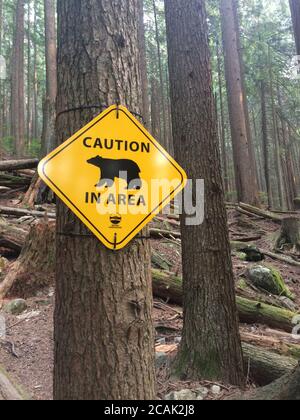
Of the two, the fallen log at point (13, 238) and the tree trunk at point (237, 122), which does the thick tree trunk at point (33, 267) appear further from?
the tree trunk at point (237, 122)

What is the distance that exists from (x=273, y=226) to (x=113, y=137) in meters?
10.3

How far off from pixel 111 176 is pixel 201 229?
89.9 inches

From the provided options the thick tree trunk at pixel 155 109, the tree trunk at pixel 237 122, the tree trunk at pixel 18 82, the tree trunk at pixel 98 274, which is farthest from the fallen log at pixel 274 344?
the thick tree trunk at pixel 155 109

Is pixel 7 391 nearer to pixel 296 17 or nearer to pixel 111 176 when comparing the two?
pixel 111 176

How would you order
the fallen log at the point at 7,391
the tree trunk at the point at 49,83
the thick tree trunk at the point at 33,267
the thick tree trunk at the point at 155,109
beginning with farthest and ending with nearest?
the thick tree trunk at the point at 155,109, the tree trunk at the point at 49,83, the thick tree trunk at the point at 33,267, the fallen log at the point at 7,391

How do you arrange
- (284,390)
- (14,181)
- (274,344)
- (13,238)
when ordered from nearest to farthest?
(284,390) < (274,344) < (13,238) < (14,181)

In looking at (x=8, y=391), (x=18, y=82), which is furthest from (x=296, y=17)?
(x=18, y=82)

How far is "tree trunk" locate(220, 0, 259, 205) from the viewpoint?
13529 millimetres

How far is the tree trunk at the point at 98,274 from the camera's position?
198 cm

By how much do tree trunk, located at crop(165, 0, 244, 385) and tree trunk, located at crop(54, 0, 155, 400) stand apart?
195cm

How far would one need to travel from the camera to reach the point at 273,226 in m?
11.5

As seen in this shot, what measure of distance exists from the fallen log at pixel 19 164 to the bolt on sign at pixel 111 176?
8.83m

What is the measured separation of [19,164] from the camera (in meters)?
10.5
